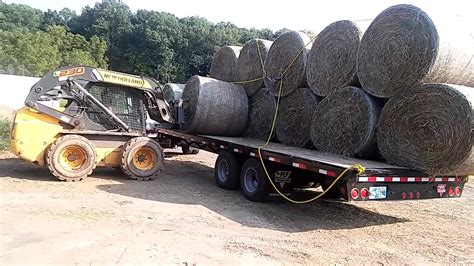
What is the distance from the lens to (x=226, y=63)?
1225cm

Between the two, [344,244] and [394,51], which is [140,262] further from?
[394,51]

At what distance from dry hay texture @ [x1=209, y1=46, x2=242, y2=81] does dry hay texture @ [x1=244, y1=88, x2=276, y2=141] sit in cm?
129

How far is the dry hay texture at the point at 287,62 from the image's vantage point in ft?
30.1

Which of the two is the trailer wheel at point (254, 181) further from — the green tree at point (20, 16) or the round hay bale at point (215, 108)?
the green tree at point (20, 16)

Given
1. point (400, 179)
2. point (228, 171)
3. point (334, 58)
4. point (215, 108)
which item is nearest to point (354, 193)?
Result: point (400, 179)

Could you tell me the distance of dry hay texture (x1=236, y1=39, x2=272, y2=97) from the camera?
1063 centimetres

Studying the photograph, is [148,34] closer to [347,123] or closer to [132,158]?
[132,158]

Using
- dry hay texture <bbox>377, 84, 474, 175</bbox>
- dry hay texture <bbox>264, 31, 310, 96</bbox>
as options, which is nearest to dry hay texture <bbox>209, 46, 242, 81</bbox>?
dry hay texture <bbox>264, 31, 310, 96</bbox>

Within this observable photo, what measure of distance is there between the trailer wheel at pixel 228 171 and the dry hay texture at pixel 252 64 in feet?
6.54

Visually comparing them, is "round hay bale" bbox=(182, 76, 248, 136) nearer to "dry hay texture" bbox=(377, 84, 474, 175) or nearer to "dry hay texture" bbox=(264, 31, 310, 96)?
"dry hay texture" bbox=(264, 31, 310, 96)

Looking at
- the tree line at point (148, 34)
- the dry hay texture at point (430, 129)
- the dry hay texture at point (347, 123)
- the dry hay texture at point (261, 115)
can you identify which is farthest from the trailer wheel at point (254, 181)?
the tree line at point (148, 34)

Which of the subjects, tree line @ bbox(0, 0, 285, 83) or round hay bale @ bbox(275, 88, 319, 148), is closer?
round hay bale @ bbox(275, 88, 319, 148)

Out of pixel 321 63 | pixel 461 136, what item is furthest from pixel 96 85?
pixel 461 136

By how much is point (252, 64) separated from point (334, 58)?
3.09m
